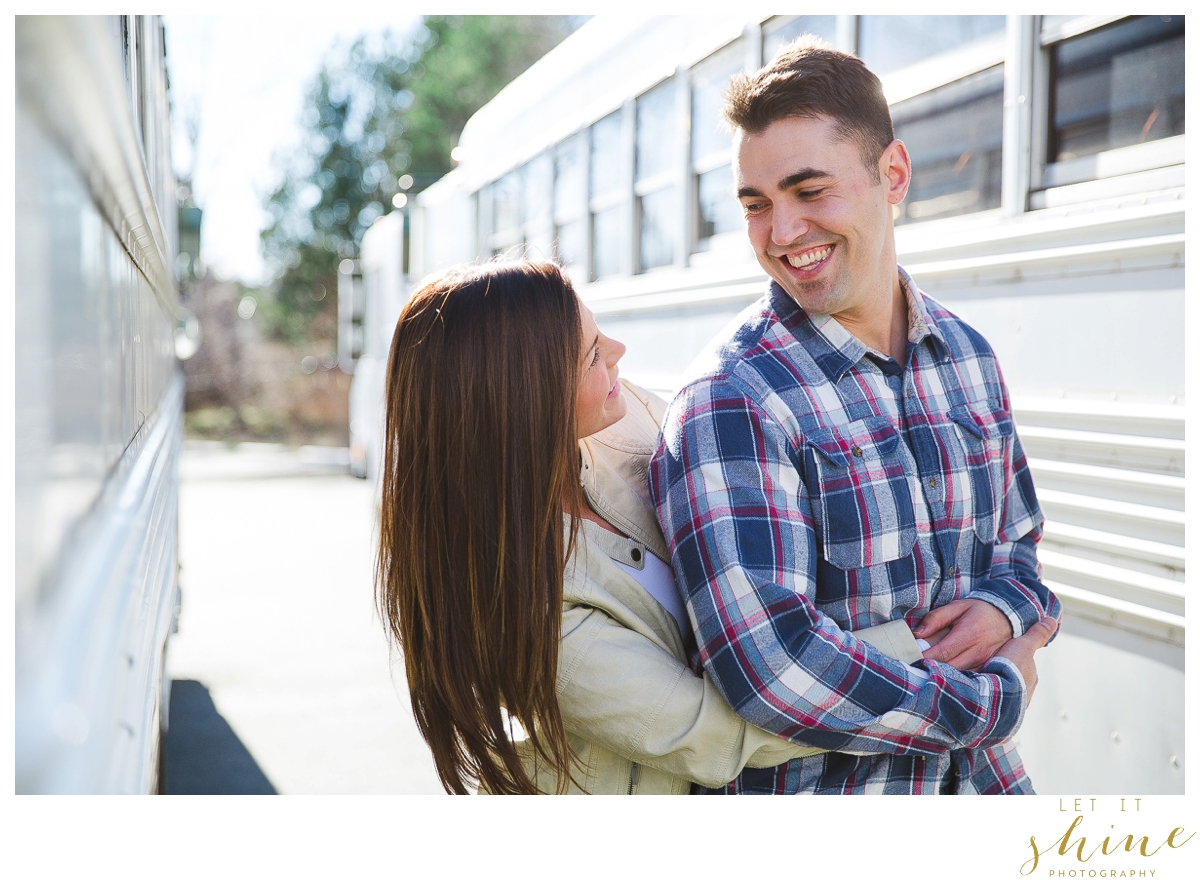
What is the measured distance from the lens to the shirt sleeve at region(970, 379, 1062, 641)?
1605mm

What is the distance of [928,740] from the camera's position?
4.78 ft

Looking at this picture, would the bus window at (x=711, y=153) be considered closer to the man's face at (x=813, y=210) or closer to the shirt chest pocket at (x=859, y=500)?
the man's face at (x=813, y=210)

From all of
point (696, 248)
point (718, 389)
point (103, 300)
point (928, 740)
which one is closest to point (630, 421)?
point (718, 389)

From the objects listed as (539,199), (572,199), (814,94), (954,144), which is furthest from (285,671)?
(814,94)

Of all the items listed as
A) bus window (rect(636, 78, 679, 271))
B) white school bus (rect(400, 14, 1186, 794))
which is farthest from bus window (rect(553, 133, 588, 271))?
white school bus (rect(400, 14, 1186, 794))

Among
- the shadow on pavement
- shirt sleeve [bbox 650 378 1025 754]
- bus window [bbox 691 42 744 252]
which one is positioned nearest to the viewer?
shirt sleeve [bbox 650 378 1025 754]

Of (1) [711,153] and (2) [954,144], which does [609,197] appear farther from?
(2) [954,144]

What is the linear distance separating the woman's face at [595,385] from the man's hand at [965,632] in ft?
1.92

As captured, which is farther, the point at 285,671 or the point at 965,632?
the point at 285,671

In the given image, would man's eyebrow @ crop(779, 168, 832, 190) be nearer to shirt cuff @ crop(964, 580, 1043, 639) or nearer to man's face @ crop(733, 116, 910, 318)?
man's face @ crop(733, 116, 910, 318)

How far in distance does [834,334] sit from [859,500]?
0.28 metres

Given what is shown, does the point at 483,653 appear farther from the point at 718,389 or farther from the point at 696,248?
the point at 696,248

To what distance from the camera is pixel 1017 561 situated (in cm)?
171
